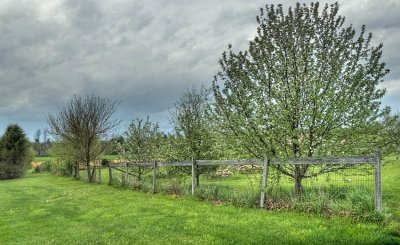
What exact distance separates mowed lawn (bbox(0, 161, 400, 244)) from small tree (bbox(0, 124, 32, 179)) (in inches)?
1914

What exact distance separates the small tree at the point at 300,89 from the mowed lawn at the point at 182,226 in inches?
107

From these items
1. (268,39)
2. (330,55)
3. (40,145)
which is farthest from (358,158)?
(40,145)

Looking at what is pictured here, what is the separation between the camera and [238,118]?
1464 centimetres

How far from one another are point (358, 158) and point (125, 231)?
6681 mm

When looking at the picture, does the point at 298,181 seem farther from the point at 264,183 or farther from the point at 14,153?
the point at 14,153

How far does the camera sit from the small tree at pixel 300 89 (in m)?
13.1

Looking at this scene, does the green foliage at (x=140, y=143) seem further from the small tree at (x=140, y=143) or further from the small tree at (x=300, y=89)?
the small tree at (x=300, y=89)

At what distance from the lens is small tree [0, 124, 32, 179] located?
197 ft

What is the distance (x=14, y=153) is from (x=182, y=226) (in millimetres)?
57510

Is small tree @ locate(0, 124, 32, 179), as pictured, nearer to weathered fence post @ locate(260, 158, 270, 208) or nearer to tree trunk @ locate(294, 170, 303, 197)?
weathered fence post @ locate(260, 158, 270, 208)

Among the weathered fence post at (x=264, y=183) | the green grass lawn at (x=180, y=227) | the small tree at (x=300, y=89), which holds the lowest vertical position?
the green grass lawn at (x=180, y=227)

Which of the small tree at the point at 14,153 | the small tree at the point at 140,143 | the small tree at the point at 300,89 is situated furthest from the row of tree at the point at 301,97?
the small tree at the point at 14,153

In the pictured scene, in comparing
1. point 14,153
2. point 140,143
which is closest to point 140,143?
point 140,143

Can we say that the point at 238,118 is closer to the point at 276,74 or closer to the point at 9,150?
the point at 276,74
